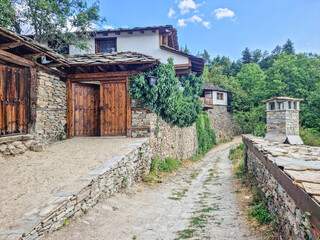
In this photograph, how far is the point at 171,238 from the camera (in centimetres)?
308

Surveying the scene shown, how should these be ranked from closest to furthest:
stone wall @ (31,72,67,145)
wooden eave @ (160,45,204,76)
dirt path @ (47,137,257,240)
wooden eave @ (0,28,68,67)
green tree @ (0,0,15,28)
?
dirt path @ (47,137,257,240) < wooden eave @ (0,28,68,67) < stone wall @ (31,72,67,145) < green tree @ (0,0,15,28) < wooden eave @ (160,45,204,76)

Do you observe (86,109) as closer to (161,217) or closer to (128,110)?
(128,110)

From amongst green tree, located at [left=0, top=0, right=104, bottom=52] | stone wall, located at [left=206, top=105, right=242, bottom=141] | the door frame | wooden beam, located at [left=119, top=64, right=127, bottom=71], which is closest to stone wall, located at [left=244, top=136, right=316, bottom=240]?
wooden beam, located at [left=119, top=64, right=127, bottom=71]

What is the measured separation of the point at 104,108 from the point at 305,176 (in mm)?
7183

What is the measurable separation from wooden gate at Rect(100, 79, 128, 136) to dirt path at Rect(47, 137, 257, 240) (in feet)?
9.56

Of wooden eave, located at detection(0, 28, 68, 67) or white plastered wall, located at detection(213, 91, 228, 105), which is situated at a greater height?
white plastered wall, located at detection(213, 91, 228, 105)

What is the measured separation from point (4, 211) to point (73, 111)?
6.17m

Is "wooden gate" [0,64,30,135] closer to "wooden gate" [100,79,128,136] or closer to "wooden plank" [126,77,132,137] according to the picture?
"wooden gate" [100,79,128,136]

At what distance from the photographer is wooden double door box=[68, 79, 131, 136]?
8203 mm

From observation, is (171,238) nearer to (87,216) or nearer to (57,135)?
(87,216)

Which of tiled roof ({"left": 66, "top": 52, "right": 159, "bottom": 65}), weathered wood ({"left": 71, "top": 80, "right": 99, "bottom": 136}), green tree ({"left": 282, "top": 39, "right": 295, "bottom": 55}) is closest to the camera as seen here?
tiled roof ({"left": 66, "top": 52, "right": 159, "bottom": 65})

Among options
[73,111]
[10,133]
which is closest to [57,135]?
[73,111]

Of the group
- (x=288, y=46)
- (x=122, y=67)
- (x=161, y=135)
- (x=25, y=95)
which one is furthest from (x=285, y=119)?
(x=288, y=46)

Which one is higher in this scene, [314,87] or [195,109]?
[314,87]
